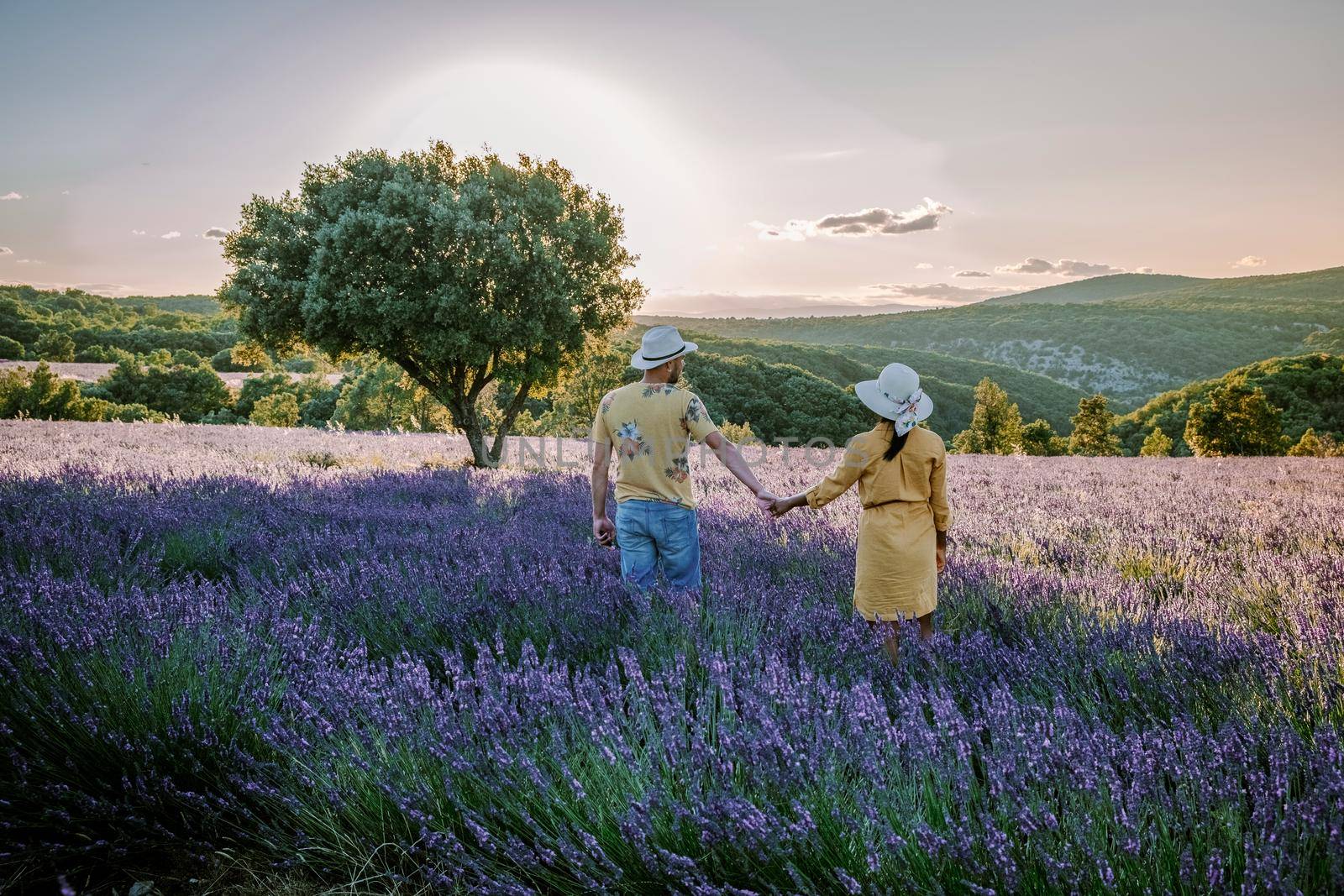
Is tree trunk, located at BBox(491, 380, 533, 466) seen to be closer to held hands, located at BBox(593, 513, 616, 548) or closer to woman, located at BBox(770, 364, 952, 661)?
held hands, located at BBox(593, 513, 616, 548)

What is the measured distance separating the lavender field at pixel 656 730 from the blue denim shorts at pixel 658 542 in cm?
17

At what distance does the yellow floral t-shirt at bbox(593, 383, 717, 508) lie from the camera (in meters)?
3.51

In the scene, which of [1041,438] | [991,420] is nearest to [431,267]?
[1041,438]

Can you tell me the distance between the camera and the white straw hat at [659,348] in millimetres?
3537

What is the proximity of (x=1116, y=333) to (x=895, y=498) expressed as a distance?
193381mm

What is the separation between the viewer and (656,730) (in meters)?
2.19

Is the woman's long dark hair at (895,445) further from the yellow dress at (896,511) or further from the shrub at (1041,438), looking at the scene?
the shrub at (1041,438)

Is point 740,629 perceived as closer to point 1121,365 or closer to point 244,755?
point 244,755

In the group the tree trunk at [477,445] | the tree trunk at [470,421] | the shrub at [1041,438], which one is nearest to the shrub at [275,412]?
the tree trunk at [470,421]

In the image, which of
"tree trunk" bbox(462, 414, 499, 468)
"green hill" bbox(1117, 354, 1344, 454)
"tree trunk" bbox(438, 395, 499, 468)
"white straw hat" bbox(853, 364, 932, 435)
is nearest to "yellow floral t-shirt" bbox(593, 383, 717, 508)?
"white straw hat" bbox(853, 364, 932, 435)

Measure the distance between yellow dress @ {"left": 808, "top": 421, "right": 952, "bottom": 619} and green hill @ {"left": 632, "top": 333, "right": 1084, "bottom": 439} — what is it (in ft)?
305

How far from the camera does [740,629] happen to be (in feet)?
9.57

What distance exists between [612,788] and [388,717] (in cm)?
78

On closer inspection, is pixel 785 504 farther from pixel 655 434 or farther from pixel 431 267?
pixel 431 267
